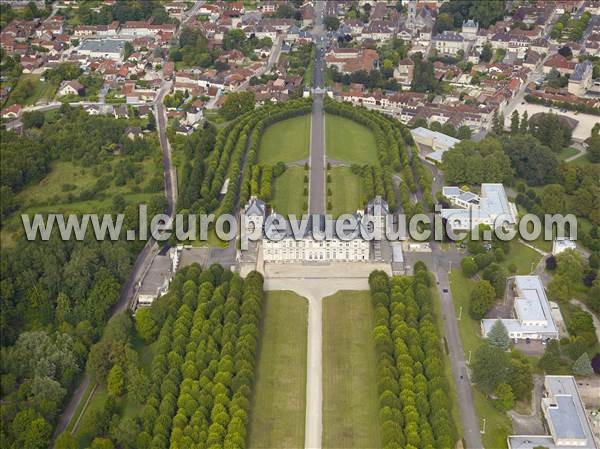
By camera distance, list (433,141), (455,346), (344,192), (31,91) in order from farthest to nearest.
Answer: (31,91)
(433,141)
(344,192)
(455,346)

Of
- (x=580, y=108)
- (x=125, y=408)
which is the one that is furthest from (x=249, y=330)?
(x=580, y=108)

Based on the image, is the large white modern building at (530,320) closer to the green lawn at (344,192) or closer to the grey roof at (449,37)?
the green lawn at (344,192)

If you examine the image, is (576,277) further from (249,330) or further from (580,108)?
(580,108)

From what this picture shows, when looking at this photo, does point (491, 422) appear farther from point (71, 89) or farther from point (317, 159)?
point (71, 89)

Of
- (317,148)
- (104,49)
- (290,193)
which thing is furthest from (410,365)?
(104,49)

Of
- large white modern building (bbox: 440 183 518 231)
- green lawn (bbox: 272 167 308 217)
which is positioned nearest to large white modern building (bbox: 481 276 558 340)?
large white modern building (bbox: 440 183 518 231)
